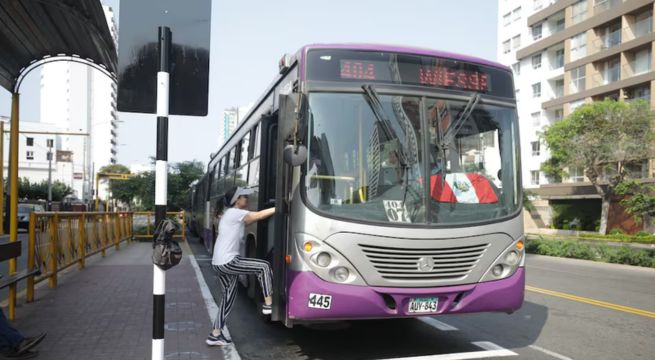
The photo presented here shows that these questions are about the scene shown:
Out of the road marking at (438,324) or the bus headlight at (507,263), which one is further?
the road marking at (438,324)

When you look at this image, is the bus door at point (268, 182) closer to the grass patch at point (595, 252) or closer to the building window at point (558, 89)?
the grass patch at point (595, 252)

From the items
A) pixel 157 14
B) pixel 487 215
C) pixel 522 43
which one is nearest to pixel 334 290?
pixel 487 215

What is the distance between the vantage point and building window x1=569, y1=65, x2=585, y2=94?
4666 centimetres

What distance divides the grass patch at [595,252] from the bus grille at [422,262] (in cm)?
1548

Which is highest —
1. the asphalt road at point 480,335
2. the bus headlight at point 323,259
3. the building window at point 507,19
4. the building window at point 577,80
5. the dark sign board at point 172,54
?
the building window at point 507,19

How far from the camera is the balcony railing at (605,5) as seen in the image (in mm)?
43344

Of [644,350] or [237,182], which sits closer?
[644,350]

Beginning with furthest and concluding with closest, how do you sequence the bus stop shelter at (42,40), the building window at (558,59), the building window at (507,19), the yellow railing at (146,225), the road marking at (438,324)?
the building window at (507,19) < the building window at (558,59) < the yellow railing at (146,225) < the road marking at (438,324) < the bus stop shelter at (42,40)

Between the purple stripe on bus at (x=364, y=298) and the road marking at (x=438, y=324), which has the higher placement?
the purple stripe on bus at (x=364, y=298)

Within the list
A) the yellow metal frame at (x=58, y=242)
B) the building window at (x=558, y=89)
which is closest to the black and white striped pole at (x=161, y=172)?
the yellow metal frame at (x=58, y=242)

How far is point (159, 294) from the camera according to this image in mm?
4293

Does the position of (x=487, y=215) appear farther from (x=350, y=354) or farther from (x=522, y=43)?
(x=522, y=43)

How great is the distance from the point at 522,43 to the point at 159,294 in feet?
187

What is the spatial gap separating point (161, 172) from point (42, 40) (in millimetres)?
5090
